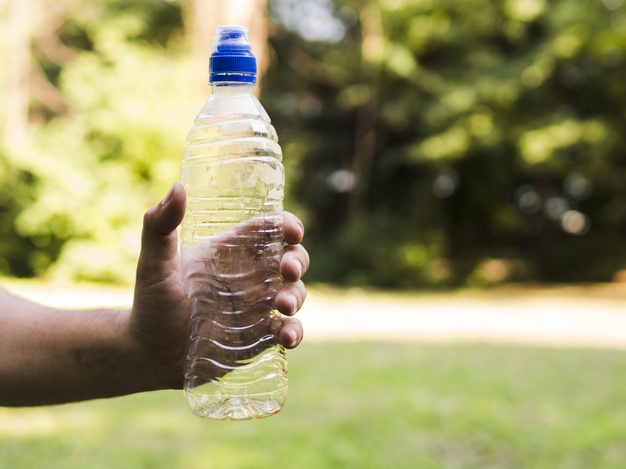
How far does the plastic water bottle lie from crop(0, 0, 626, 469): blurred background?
8.75 ft

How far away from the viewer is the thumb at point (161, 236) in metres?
1.66

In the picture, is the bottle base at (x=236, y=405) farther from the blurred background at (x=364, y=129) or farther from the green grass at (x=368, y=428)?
the blurred background at (x=364, y=129)

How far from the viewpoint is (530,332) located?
442 inches

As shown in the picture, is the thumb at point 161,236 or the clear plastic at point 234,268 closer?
the thumb at point 161,236

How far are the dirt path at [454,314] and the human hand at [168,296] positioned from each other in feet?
26.3

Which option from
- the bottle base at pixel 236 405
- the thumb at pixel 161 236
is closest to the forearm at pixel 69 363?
the bottle base at pixel 236 405

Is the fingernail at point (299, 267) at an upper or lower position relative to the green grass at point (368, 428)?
upper

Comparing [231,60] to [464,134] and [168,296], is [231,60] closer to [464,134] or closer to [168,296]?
[168,296]

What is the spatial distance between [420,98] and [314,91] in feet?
11.1

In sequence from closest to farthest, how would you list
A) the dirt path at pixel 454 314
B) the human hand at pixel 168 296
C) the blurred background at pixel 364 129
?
the human hand at pixel 168 296, the dirt path at pixel 454 314, the blurred background at pixel 364 129

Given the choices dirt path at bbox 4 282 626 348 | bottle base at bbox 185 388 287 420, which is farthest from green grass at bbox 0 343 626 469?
Answer: dirt path at bbox 4 282 626 348

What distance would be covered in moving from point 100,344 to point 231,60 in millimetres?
859

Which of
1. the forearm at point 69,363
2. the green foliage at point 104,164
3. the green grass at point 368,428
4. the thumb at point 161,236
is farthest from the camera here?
the green foliage at point 104,164

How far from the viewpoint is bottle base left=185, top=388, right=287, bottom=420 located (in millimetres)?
1977
